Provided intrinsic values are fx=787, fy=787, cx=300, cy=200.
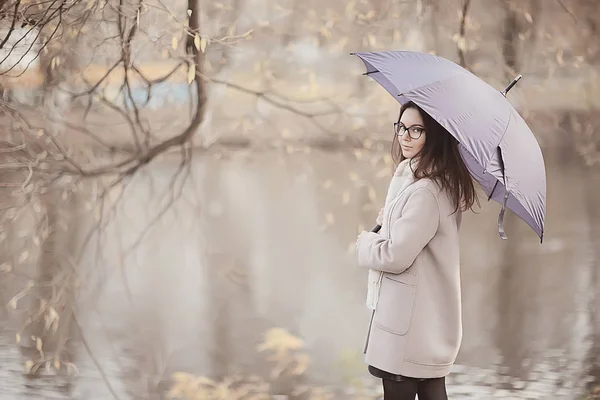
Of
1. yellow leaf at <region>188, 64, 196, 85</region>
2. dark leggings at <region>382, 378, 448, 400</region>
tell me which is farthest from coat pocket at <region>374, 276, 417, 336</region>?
yellow leaf at <region>188, 64, 196, 85</region>

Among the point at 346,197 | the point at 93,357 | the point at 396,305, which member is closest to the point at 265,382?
the point at 93,357

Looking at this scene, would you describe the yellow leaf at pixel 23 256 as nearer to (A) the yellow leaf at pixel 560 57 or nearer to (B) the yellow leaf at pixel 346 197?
(B) the yellow leaf at pixel 346 197

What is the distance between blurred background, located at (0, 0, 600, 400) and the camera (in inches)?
112

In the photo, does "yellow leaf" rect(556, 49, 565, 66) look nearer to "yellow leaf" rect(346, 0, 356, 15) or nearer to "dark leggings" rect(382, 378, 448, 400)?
"yellow leaf" rect(346, 0, 356, 15)

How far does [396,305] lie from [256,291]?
1.10 m

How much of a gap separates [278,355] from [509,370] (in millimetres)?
891

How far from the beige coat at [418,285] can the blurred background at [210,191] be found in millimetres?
1033

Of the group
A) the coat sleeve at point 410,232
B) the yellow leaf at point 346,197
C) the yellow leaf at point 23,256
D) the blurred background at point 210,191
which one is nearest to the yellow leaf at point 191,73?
the blurred background at point 210,191

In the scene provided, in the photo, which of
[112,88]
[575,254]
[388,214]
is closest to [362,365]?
[575,254]

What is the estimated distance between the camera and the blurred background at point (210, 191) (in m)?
2.84

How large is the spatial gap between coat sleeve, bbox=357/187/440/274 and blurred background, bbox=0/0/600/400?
1.10 meters

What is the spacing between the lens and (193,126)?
2885mm

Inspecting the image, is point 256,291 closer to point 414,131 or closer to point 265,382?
point 265,382

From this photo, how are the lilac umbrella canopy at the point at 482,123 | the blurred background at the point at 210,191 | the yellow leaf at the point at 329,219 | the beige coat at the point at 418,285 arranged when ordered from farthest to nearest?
1. the yellow leaf at the point at 329,219
2. the blurred background at the point at 210,191
3. the beige coat at the point at 418,285
4. the lilac umbrella canopy at the point at 482,123
